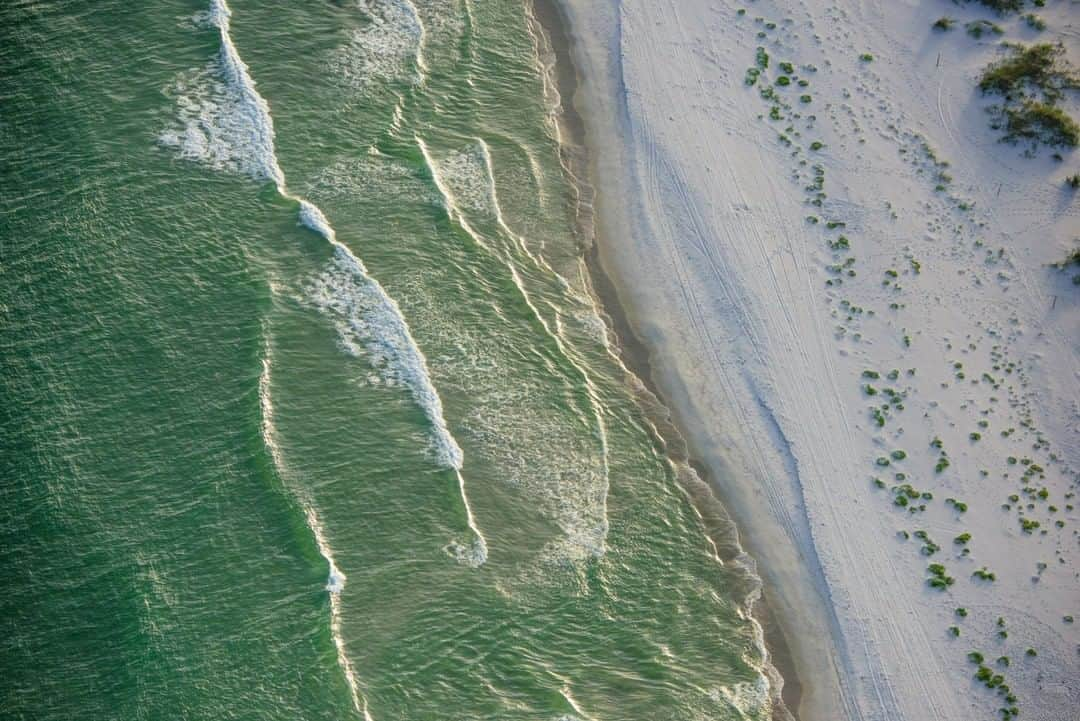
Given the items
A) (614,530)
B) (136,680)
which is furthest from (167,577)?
(614,530)

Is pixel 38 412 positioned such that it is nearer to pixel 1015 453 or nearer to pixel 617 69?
pixel 617 69

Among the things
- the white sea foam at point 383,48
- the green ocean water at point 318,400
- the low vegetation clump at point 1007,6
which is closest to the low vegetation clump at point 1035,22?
the low vegetation clump at point 1007,6

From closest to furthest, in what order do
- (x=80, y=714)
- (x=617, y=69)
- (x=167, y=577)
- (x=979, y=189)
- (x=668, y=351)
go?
(x=80, y=714) < (x=167, y=577) < (x=668, y=351) < (x=979, y=189) < (x=617, y=69)

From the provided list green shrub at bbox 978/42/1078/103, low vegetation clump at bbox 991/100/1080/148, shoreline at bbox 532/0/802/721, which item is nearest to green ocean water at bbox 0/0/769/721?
shoreline at bbox 532/0/802/721

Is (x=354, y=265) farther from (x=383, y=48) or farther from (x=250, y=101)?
(x=383, y=48)

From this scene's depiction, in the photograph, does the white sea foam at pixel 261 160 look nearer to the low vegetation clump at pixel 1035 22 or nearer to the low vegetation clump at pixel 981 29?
the low vegetation clump at pixel 981 29

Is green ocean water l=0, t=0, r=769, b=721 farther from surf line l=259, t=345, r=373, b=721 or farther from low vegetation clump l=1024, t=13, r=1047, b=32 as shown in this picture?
low vegetation clump l=1024, t=13, r=1047, b=32

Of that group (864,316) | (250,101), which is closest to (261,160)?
(250,101)
